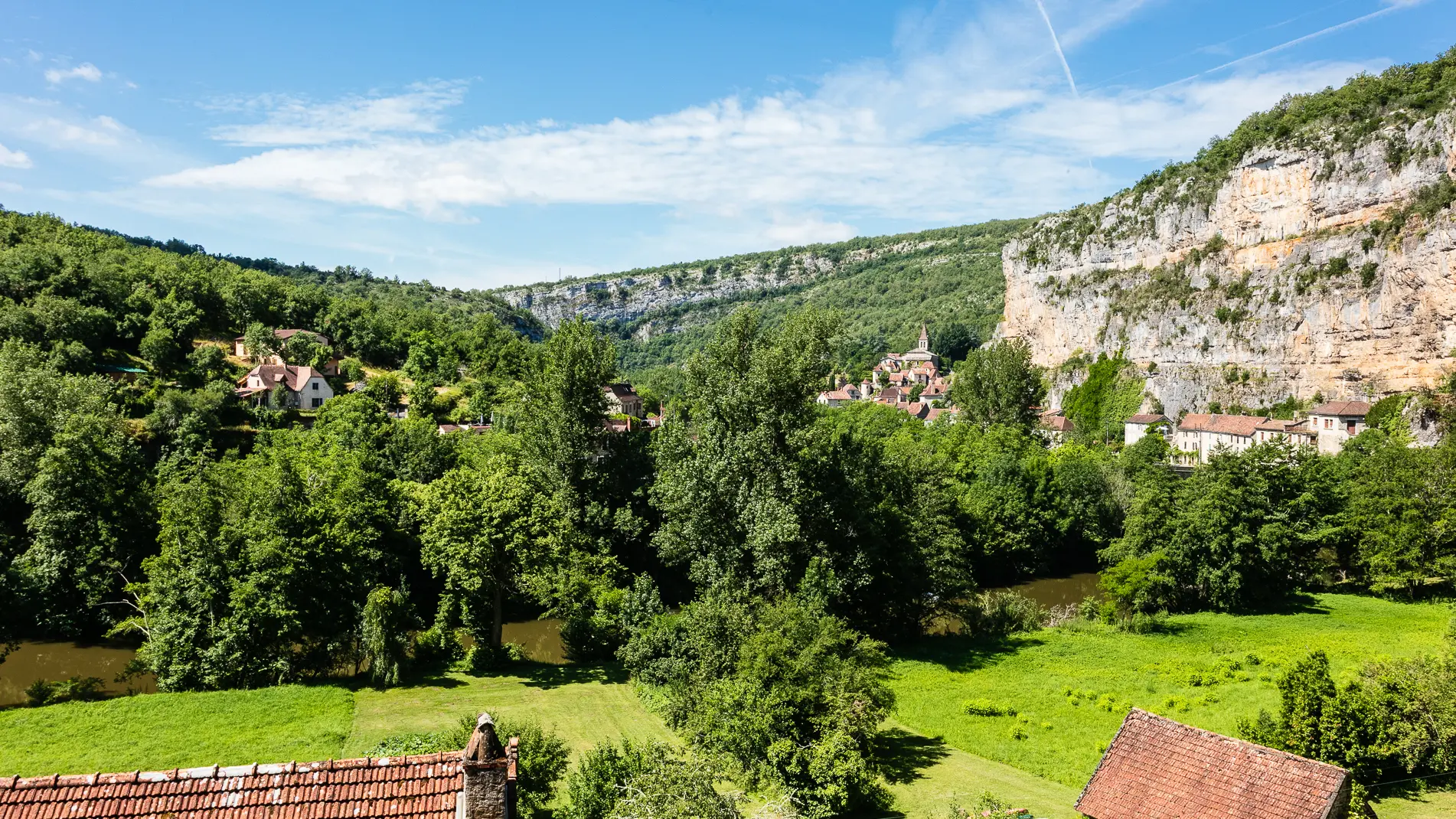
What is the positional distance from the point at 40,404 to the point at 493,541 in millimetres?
21345

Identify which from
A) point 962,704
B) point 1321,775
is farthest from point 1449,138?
point 1321,775

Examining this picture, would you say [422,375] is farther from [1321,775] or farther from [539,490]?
[1321,775]

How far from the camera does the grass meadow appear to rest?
60.7 feet

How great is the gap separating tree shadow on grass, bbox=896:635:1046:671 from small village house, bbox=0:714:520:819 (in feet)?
75.5

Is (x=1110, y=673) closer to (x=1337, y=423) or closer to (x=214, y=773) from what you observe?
(x=214, y=773)

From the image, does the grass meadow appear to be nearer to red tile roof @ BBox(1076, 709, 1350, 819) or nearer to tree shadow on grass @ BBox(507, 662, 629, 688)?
tree shadow on grass @ BBox(507, 662, 629, 688)

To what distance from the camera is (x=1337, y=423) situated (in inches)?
2598

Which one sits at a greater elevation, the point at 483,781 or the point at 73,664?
the point at 483,781

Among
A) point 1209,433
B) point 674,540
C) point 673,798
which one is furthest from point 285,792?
point 1209,433

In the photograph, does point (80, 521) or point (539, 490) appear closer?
point (80, 521)

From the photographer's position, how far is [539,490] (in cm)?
3303

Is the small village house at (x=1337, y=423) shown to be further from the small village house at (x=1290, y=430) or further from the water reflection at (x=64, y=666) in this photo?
the water reflection at (x=64, y=666)

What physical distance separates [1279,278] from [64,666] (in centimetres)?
9073

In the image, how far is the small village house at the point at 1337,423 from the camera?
6488 centimetres
